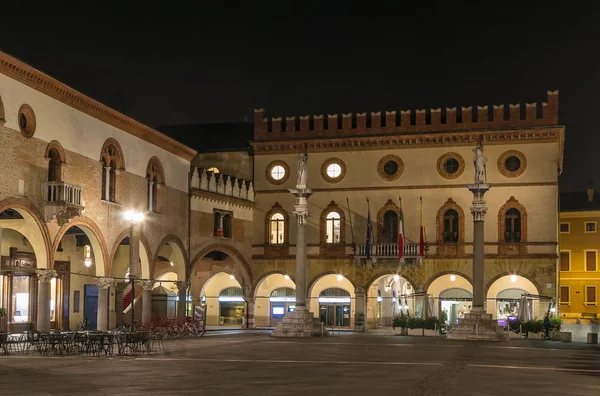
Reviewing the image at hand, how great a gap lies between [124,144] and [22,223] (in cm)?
657

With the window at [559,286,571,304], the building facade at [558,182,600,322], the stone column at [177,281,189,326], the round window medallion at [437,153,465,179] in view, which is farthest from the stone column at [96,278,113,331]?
the window at [559,286,571,304]

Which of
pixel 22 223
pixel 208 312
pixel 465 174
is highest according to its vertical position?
pixel 465 174

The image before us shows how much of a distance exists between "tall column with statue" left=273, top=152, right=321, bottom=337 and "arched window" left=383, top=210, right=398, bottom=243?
363 inches

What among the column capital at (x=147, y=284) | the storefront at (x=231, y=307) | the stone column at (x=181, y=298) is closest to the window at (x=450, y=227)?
the storefront at (x=231, y=307)

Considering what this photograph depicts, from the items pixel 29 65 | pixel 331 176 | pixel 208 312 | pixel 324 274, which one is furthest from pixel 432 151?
pixel 29 65

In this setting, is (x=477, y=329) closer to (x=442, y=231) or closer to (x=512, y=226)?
(x=512, y=226)

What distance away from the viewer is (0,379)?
18469mm

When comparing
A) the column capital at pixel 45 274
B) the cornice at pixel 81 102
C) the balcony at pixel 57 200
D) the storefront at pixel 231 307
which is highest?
the cornice at pixel 81 102

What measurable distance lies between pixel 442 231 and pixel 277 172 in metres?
9.87

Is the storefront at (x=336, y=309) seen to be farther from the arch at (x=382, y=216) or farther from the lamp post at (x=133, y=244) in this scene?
the lamp post at (x=133, y=244)

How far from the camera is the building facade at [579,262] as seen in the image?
2405 inches

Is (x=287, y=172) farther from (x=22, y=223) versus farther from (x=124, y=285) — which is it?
(x=22, y=223)

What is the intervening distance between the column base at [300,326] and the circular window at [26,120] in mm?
13967

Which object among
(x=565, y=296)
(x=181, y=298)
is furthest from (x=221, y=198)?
(x=565, y=296)
